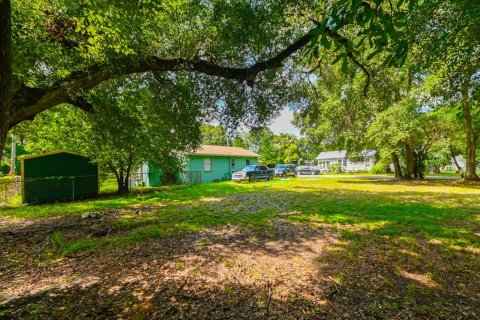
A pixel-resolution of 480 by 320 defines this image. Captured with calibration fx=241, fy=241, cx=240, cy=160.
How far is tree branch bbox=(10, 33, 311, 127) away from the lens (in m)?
5.63

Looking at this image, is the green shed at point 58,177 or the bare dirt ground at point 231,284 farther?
the green shed at point 58,177

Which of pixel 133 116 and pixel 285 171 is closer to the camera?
pixel 133 116

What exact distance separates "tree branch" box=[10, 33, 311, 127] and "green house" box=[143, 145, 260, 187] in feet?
44.5

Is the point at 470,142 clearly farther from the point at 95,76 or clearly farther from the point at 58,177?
the point at 58,177

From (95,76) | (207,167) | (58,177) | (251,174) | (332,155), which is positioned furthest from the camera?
(332,155)

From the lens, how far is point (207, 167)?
23891 mm

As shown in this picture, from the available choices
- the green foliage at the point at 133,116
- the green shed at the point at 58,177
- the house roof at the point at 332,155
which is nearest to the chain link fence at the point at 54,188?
the green shed at the point at 58,177

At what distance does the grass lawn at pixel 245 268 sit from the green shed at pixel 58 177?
553 cm

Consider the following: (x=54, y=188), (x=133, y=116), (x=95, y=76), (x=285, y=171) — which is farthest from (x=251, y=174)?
(x=95, y=76)

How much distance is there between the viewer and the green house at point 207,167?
2058 centimetres

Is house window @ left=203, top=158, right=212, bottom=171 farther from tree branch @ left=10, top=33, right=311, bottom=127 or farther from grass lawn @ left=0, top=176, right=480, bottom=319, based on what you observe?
tree branch @ left=10, top=33, right=311, bottom=127

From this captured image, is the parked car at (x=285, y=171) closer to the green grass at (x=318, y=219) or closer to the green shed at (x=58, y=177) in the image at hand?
the green grass at (x=318, y=219)

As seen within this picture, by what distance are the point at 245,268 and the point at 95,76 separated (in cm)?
571

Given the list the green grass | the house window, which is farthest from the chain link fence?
the house window
